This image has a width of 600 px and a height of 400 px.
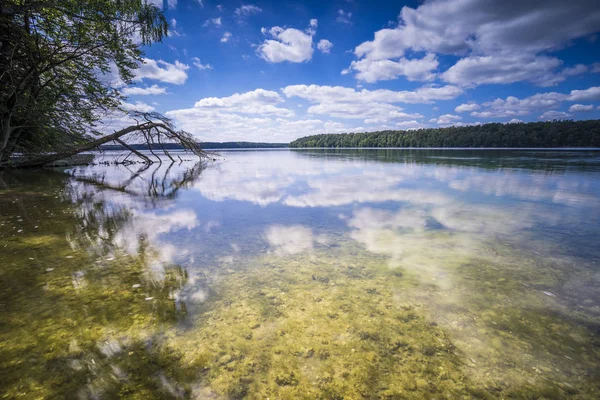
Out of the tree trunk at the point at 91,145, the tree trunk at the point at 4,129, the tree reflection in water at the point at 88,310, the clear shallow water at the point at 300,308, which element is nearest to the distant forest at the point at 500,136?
the clear shallow water at the point at 300,308

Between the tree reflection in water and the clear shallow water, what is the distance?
2 cm

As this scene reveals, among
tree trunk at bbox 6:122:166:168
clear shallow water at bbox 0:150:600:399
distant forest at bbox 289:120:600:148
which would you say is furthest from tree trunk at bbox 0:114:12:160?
distant forest at bbox 289:120:600:148

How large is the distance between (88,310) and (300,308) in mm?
2483

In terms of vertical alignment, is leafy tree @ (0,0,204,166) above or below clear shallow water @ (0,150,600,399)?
above

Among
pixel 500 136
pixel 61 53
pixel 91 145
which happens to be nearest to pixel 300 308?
pixel 61 53

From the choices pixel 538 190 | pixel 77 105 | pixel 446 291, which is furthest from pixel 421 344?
pixel 77 105

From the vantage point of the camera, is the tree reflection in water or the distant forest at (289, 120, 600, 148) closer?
the tree reflection in water

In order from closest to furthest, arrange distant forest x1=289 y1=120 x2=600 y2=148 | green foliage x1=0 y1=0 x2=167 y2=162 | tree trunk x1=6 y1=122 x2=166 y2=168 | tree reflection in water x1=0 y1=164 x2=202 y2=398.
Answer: tree reflection in water x1=0 y1=164 x2=202 y2=398 < green foliage x1=0 y1=0 x2=167 y2=162 < tree trunk x1=6 y1=122 x2=166 y2=168 < distant forest x1=289 y1=120 x2=600 y2=148

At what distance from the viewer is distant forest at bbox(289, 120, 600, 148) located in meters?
84.6

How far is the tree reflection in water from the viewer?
6.95ft

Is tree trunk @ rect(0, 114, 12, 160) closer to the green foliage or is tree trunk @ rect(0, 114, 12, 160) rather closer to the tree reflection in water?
the green foliage

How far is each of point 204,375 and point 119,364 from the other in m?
0.79

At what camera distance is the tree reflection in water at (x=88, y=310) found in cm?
212

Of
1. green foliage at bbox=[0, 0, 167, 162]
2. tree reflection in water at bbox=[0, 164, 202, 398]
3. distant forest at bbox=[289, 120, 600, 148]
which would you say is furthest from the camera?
distant forest at bbox=[289, 120, 600, 148]
